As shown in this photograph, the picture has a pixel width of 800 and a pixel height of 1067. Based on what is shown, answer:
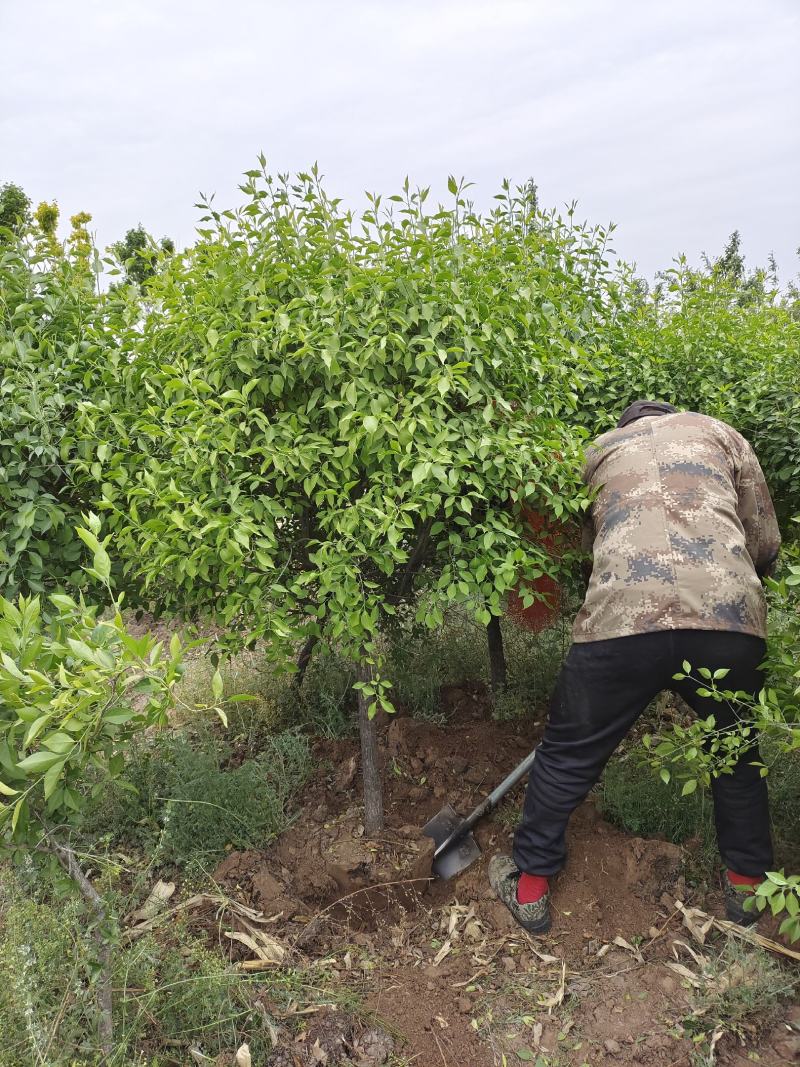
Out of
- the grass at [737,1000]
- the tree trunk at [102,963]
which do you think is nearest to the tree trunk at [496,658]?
the grass at [737,1000]

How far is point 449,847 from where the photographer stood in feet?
10.6

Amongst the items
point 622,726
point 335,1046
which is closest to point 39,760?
point 335,1046

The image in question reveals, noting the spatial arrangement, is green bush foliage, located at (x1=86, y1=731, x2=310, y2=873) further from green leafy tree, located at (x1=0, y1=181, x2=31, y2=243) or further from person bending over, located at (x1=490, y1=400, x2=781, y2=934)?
green leafy tree, located at (x1=0, y1=181, x2=31, y2=243)

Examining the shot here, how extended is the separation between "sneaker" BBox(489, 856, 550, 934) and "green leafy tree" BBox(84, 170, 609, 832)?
96 centimetres

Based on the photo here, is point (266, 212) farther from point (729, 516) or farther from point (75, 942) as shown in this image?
point (75, 942)

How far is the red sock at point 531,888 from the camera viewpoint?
2799mm

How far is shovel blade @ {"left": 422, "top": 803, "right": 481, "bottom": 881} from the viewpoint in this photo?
3174 mm

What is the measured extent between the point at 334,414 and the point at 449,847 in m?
1.98

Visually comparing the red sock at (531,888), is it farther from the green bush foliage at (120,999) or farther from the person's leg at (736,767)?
the green bush foliage at (120,999)

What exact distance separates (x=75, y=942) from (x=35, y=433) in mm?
1760

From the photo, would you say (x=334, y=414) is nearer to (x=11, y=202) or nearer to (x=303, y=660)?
(x=303, y=660)

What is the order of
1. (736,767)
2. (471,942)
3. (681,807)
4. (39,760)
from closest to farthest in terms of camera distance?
(39,760), (736,767), (471,942), (681,807)

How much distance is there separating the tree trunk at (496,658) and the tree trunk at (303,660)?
3.25 feet

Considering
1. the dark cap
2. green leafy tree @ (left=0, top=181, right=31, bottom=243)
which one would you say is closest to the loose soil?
the dark cap
